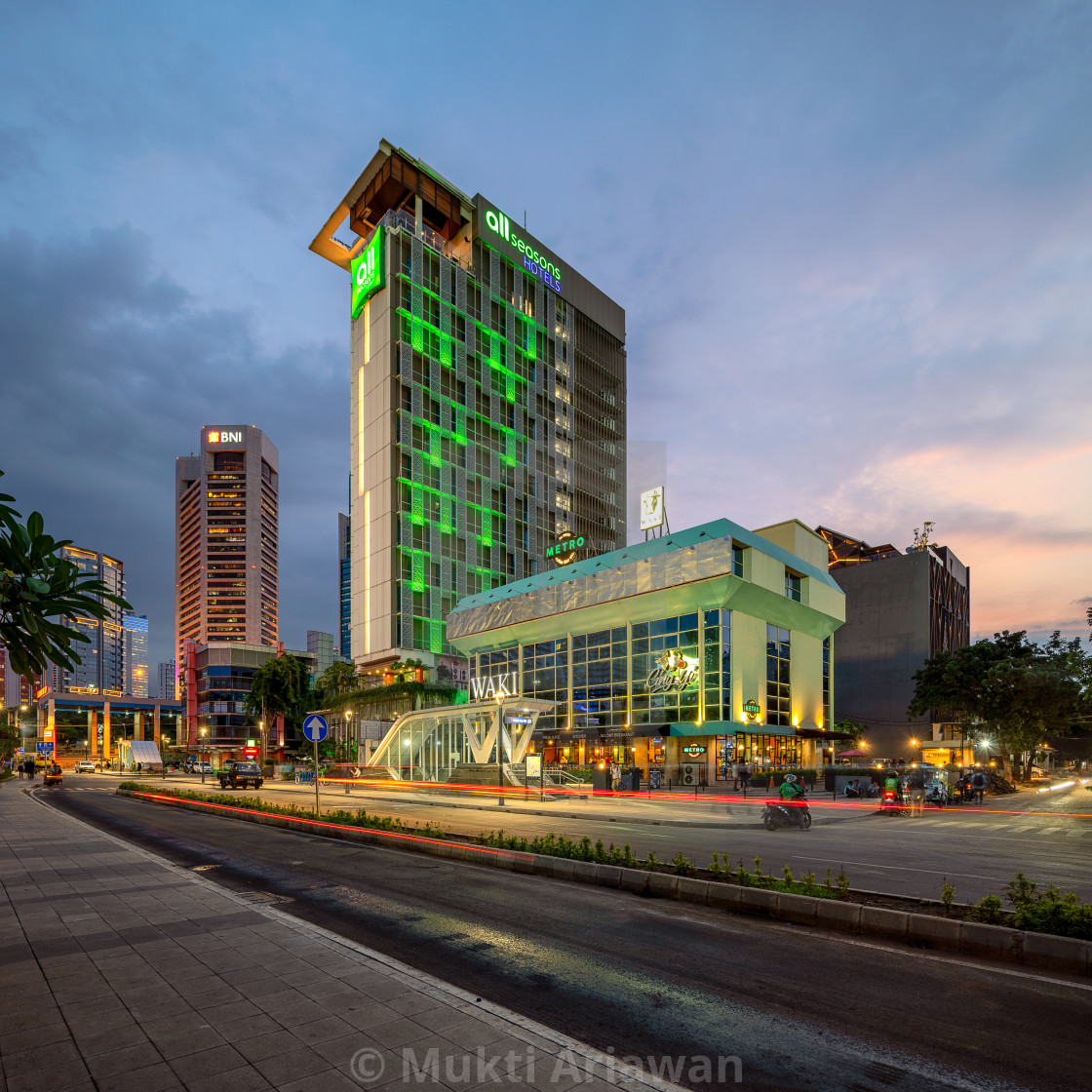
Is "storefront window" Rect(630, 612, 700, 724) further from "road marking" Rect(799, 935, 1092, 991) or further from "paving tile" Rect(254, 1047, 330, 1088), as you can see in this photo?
"paving tile" Rect(254, 1047, 330, 1088)

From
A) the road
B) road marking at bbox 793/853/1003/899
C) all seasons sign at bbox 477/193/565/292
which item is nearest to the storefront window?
the road

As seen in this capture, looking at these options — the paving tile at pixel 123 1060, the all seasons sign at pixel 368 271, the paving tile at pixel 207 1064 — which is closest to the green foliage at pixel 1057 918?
the paving tile at pixel 207 1064

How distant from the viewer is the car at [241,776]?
47.4m

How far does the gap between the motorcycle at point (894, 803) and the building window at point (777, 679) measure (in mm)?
30236

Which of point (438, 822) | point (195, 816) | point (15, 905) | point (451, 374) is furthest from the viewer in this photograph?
point (451, 374)

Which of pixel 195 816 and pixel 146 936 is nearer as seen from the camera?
pixel 146 936

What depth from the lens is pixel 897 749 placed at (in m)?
98.4

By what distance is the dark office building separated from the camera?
96.8 meters

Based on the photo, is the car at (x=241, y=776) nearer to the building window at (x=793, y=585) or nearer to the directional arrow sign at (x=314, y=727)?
the directional arrow sign at (x=314, y=727)

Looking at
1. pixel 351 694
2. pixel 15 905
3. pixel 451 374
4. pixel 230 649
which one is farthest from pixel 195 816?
pixel 230 649

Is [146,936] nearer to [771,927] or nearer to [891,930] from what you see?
[771,927]

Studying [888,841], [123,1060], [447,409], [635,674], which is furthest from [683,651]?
[123,1060]

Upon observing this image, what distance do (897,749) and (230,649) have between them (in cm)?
11906

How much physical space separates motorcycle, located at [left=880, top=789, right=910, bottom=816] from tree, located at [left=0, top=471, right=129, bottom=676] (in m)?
28.7
